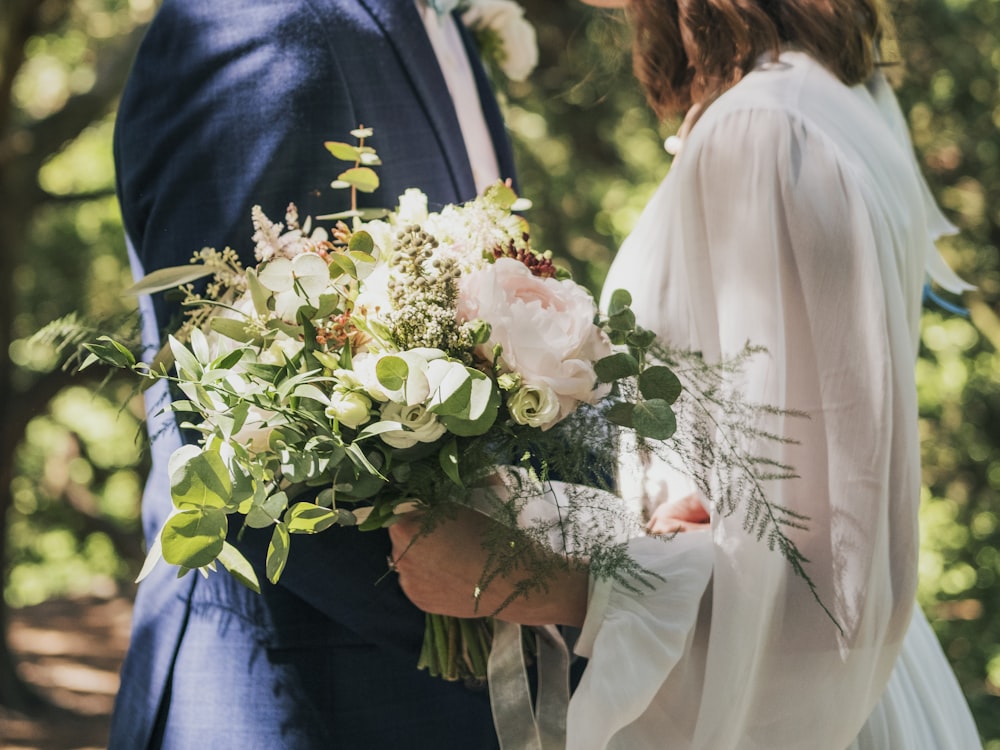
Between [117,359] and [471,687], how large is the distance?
0.78m

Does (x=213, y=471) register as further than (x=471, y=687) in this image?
No

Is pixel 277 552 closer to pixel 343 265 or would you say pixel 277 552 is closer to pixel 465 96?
pixel 343 265

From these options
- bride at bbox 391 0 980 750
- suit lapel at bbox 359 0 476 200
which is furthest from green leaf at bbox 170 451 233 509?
suit lapel at bbox 359 0 476 200

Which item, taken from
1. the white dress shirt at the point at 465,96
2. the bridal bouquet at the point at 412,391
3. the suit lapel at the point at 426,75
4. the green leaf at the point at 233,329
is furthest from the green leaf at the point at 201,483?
the white dress shirt at the point at 465,96

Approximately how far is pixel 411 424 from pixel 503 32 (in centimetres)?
134


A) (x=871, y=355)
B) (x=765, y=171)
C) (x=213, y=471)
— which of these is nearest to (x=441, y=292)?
(x=213, y=471)

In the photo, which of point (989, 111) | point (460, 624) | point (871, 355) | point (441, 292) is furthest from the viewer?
point (989, 111)

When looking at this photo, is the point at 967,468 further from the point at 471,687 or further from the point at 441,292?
the point at 441,292

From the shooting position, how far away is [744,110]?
1.52 metres

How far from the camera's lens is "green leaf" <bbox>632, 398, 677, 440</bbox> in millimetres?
1259

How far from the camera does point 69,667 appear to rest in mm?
6137

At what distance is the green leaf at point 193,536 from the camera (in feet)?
3.72

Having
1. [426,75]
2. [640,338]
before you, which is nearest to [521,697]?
[640,338]

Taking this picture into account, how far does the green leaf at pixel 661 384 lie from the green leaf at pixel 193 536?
555 millimetres
